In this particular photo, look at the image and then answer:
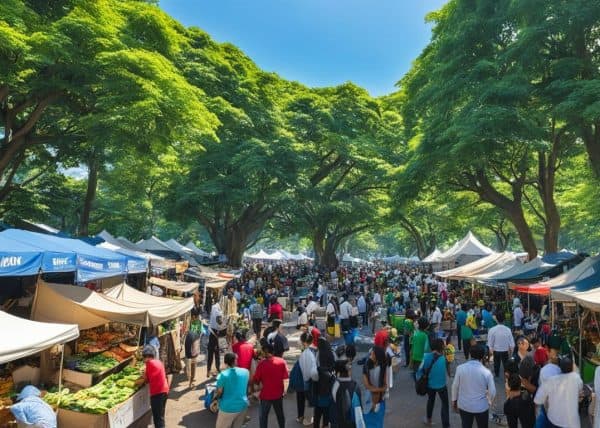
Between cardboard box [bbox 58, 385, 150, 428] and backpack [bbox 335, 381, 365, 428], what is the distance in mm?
3259

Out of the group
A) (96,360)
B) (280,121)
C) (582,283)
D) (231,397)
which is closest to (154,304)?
(96,360)

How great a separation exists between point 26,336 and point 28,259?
2621 millimetres

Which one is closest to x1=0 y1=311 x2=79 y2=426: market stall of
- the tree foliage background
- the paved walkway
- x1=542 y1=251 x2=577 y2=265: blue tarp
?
the paved walkway

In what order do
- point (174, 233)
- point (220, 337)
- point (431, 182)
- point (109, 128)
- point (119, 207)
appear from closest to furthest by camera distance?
1. point (220, 337)
2. point (109, 128)
3. point (431, 182)
4. point (119, 207)
5. point (174, 233)

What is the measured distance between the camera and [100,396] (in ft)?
22.5

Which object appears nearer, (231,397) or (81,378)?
(231,397)

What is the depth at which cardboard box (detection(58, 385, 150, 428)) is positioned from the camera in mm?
6289

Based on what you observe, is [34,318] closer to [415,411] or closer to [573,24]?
[415,411]

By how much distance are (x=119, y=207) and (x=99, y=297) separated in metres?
28.3

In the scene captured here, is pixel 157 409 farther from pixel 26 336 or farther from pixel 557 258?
pixel 557 258

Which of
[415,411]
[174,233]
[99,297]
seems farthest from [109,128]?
[174,233]

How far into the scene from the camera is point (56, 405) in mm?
6410

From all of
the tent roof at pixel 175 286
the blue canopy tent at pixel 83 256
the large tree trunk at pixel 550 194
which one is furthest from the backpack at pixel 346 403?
the large tree trunk at pixel 550 194

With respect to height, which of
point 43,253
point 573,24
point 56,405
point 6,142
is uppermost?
point 573,24
